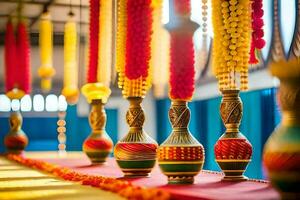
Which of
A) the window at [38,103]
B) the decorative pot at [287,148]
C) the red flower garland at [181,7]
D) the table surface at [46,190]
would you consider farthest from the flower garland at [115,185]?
the window at [38,103]

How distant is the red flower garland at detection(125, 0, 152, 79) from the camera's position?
10.4ft

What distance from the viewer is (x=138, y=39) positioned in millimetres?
3180

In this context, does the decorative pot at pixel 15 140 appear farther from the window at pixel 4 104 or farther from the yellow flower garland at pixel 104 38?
the window at pixel 4 104

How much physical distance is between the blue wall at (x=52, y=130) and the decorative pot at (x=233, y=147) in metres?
8.75

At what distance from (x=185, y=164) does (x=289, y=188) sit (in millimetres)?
893

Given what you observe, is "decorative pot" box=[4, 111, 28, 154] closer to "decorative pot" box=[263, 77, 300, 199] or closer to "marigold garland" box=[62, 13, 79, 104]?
"marigold garland" box=[62, 13, 79, 104]

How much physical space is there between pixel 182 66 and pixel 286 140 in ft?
3.48

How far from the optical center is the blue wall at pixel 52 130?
1130cm

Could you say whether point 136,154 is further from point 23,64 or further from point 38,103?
point 38,103

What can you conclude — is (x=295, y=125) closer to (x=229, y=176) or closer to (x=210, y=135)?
(x=229, y=176)

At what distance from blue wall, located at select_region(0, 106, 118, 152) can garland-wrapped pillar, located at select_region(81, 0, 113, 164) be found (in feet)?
23.0

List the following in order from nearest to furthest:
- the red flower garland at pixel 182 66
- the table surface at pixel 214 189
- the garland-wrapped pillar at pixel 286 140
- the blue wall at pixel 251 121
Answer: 1. the garland-wrapped pillar at pixel 286 140
2. the table surface at pixel 214 189
3. the red flower garland at pixel 182 66
4. the blue wall at pixel 251 121

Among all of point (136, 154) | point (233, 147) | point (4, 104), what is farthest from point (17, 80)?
point (4, 104)

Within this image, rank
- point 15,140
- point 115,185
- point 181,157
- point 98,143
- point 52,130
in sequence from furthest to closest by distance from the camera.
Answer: point 52,130, point 15,140, point 98,143, point 181,157, point 115,185
